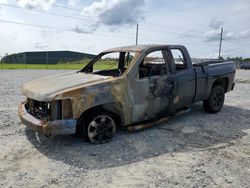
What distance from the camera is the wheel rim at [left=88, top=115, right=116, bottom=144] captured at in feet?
17.6

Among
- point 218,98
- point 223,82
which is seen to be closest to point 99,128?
point 218,98

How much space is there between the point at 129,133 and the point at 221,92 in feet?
10.9

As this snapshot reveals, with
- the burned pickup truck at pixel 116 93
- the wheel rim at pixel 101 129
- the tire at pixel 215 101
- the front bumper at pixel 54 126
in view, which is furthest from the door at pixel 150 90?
the tire at pixel 215 101

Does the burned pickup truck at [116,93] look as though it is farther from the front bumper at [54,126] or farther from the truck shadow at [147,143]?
the truck shadow at [147,143]

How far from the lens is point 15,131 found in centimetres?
608

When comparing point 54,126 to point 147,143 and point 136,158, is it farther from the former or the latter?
point 147,143

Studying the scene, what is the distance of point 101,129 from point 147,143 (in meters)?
0.87

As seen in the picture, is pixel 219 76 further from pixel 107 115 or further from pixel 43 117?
pixel 43 117

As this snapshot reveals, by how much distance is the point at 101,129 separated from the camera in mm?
5453

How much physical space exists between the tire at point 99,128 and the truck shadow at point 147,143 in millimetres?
127

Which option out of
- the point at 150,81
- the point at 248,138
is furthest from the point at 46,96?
the point at 248,138

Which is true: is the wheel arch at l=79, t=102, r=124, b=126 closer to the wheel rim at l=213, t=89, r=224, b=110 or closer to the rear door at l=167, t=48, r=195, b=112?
the rear door at l=167, t=48, r=195, b=112

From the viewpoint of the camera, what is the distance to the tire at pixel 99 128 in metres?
5.33

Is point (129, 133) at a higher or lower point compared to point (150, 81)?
lower
